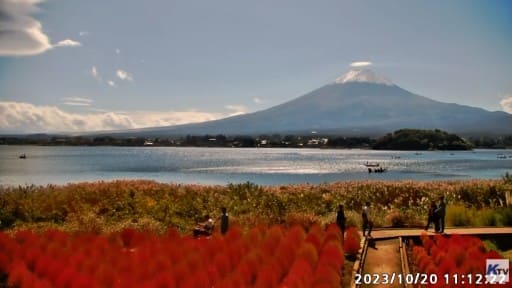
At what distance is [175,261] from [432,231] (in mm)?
10443

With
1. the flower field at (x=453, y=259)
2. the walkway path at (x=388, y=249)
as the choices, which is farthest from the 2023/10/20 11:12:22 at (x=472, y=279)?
the walkway path at (x=388, y=249)

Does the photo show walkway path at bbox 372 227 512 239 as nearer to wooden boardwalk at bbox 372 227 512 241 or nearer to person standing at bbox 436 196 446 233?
wooden boardwalk at bbox 372 227 512 241

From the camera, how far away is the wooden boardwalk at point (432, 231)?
62.8 ft

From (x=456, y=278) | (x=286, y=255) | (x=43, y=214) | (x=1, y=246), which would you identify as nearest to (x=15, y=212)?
(x=43, y=214)

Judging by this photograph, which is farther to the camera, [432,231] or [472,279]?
[432,231]

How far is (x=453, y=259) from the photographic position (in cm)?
1391

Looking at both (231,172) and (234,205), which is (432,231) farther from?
(231,172)

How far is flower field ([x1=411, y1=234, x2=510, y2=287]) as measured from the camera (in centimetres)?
1247

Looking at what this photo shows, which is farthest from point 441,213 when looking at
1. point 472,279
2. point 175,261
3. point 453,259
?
point 175,261

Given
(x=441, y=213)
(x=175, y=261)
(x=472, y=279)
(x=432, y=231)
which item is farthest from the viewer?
(x=432, y=231)

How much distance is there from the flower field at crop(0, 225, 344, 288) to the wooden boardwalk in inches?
146

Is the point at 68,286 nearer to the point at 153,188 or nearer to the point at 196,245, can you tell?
the point at 196,245

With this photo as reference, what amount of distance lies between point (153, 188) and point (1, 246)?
1532 cm

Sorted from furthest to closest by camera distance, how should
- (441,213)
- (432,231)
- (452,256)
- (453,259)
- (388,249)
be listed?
(432,231) → (441,213) → (388,249) → (452,256) → (453,259)
